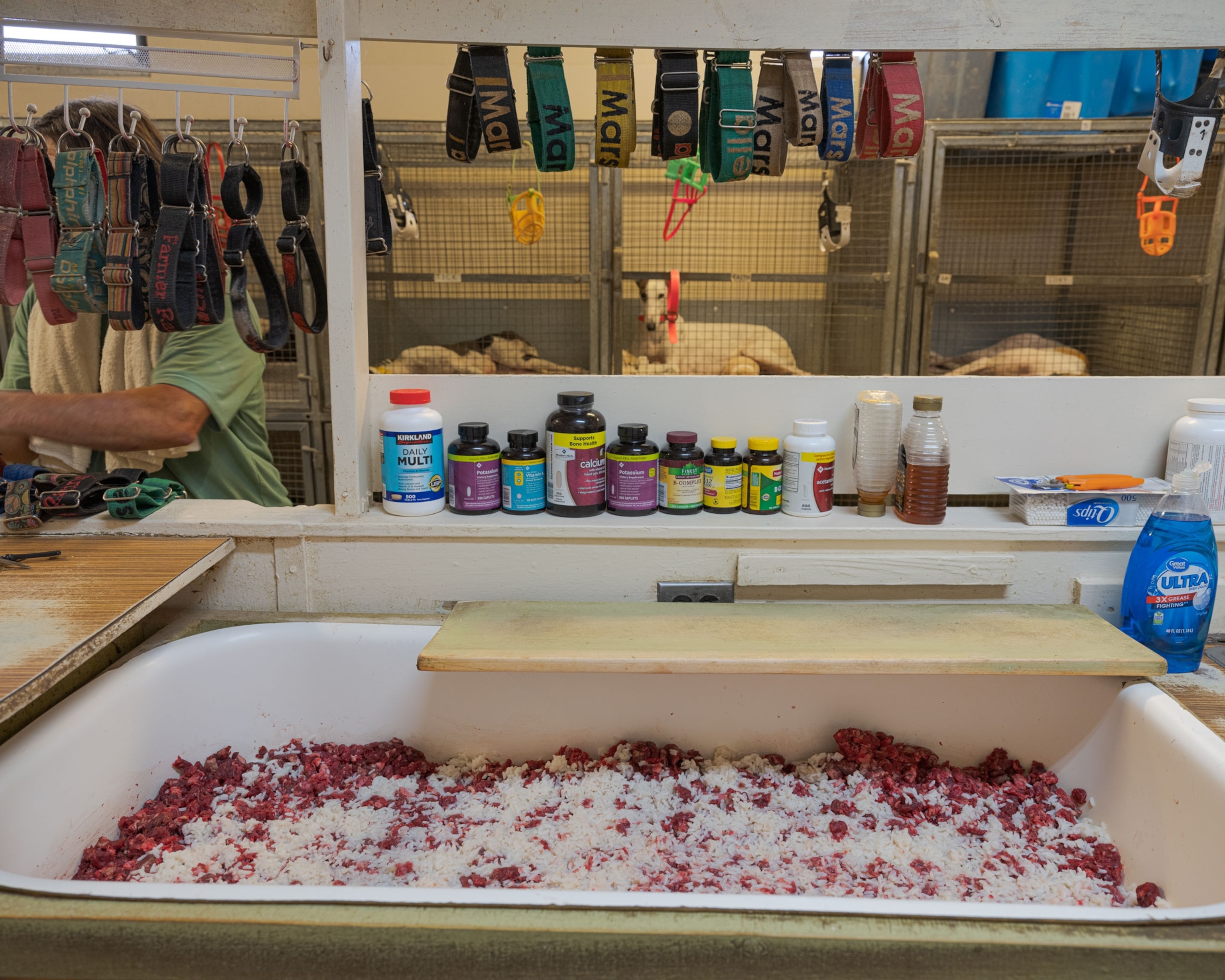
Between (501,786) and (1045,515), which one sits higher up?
(1045,515)

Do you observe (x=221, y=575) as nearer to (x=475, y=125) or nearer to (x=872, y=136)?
(x=475, y=125)

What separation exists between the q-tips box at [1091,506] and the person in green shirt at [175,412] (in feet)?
4.30

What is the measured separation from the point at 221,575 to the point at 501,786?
1.85 feet

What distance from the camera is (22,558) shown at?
125 centimetres

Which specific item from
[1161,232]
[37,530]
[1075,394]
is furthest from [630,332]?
[37,530]

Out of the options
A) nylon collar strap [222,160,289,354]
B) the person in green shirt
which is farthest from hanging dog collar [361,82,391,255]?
the person in green shirt

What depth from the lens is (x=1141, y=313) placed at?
3.25 m

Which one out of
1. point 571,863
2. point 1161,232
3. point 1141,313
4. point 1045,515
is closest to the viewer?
point 571,863

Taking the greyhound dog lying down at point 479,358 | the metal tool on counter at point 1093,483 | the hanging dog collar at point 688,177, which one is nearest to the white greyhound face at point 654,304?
the greyhound dog lying down at point 479,358

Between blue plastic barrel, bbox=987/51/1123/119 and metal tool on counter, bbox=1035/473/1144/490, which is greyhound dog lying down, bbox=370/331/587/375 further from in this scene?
metal tool on counter, bbox=1035/473/1144/490

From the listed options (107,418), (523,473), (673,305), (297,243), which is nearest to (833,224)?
(673,305)

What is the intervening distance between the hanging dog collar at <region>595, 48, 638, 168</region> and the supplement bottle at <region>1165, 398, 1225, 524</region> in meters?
0.98

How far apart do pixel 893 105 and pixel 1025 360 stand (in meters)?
1.82

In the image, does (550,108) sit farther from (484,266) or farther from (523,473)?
(484,266)
